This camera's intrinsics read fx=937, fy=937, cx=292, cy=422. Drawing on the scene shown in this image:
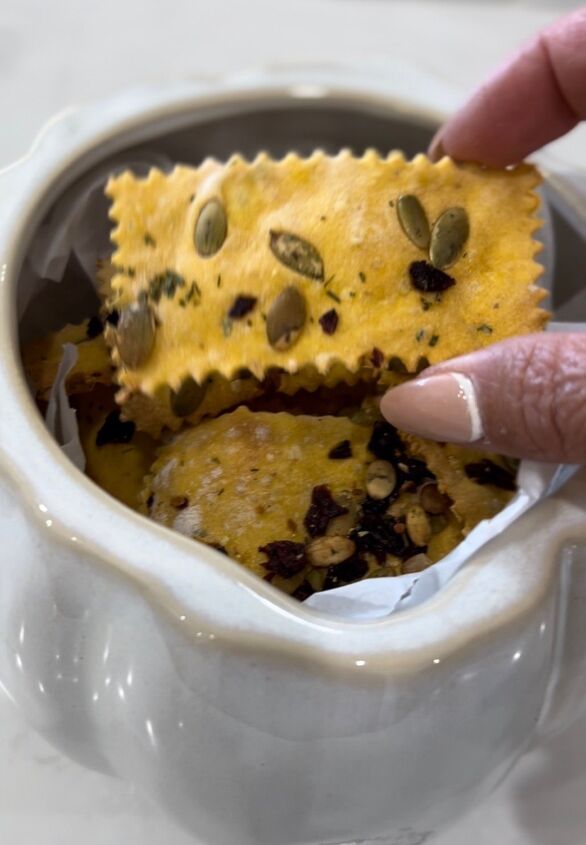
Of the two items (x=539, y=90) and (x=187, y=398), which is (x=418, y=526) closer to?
(x=187, y=398)

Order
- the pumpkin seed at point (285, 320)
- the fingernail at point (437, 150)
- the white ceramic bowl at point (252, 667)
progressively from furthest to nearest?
1. the fingernail at point (437, 150)
2. the pumpkin seed at point (285, 320)
3. the white ceramic bowl at point (252, 667)

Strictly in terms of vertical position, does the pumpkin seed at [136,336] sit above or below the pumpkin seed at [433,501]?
above

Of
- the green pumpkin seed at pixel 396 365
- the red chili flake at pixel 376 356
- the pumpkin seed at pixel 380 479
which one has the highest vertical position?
the red chili flake at pixel 376 356

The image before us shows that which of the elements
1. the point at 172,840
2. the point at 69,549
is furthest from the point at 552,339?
the point at 172,840

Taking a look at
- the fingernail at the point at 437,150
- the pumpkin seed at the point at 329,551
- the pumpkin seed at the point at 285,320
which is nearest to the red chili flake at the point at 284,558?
the pumpkin seed at the point at 329,551

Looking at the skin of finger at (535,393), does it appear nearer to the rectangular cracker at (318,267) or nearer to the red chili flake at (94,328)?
the rectangular cracker at (318,267)

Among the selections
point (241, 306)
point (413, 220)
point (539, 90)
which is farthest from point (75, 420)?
point (539, 90)

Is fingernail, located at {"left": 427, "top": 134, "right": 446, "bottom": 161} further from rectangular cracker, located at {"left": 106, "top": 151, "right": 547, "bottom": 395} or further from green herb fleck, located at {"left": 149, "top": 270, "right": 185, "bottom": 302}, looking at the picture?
green herb fleck, located at {"left": 149, "top": 270, "right": 185, "bottom": 302}
